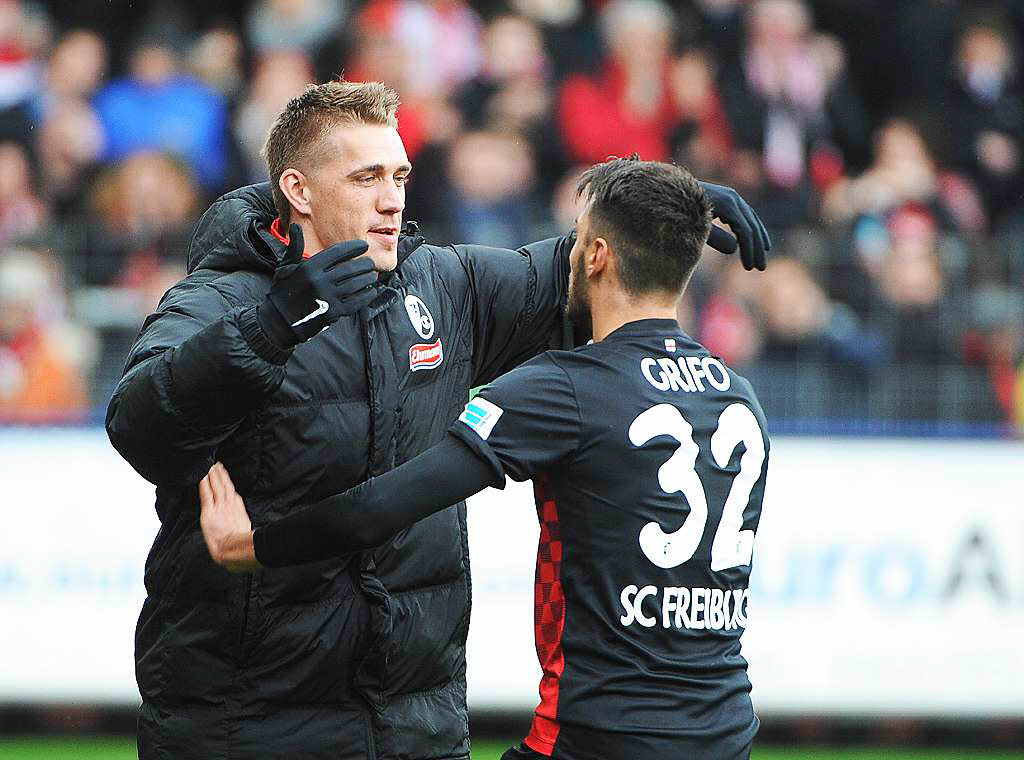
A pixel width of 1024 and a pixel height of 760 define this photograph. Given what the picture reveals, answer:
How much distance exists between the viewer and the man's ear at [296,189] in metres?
3.74

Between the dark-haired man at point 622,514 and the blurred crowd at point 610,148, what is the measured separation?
491cm

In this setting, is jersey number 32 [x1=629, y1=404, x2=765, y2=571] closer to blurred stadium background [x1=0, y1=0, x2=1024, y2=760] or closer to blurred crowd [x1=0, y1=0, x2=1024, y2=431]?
blurred stadium background [x1=0, y1=0, x2=1024, y2=760]

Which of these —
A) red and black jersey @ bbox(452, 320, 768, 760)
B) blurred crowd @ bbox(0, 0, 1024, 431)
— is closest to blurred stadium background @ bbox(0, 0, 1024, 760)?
blurred crowd @ bbox(0, 0, 1024, 431)

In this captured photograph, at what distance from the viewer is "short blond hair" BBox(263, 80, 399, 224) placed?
3.72m

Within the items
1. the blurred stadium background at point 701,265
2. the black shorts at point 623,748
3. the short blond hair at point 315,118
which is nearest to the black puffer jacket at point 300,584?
the short blond hair at point 315,118

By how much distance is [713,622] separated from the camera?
129 inches

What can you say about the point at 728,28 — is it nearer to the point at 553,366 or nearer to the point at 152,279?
the point at 152,279

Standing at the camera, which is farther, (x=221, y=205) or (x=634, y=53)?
(x=634, y=53)

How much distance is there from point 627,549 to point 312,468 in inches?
30.0

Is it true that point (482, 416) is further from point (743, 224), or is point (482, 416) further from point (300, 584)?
point (743, 224)

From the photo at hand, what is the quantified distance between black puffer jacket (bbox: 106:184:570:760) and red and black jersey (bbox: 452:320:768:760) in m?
0.43

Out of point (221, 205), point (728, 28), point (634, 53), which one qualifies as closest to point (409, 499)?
point (221, 205)

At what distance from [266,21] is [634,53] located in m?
2.47

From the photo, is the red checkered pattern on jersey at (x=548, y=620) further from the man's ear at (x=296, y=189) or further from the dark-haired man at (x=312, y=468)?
the man's ear at (x=296, y=189)
